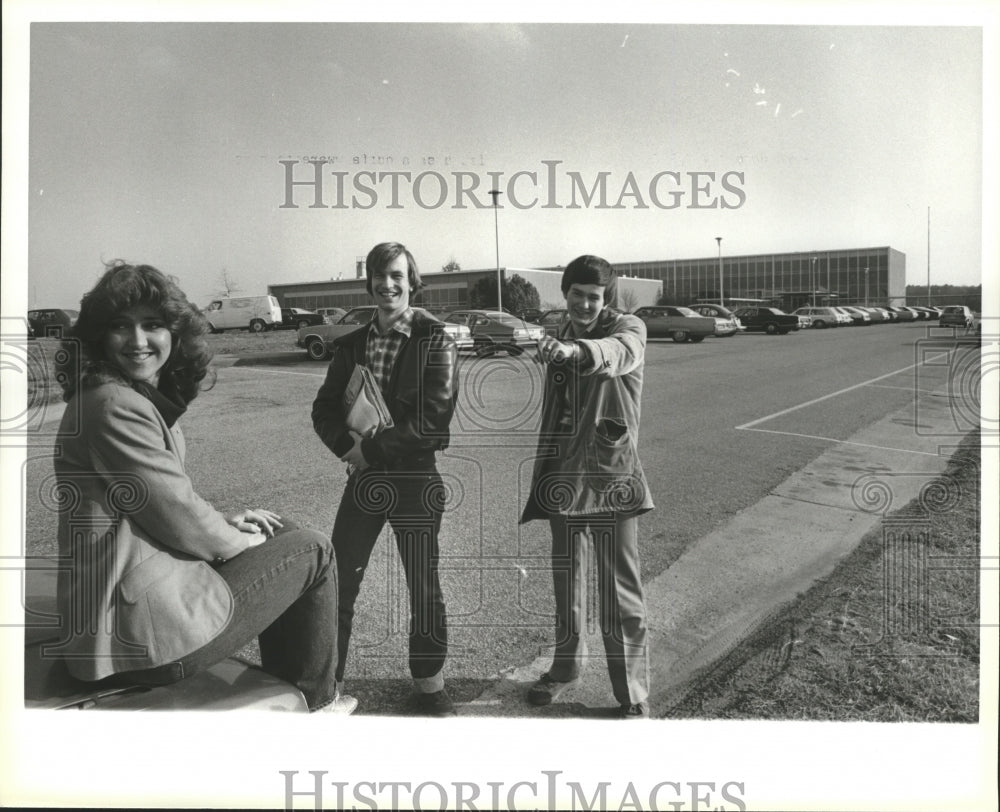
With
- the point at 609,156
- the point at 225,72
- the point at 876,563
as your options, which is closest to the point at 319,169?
the point at 225,72

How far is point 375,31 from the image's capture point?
9.27 feet

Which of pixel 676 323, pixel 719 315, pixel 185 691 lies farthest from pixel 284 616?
pixel 719 315

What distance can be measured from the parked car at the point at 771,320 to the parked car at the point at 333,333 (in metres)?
1.67

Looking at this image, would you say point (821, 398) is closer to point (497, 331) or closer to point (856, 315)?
point (856, 315)

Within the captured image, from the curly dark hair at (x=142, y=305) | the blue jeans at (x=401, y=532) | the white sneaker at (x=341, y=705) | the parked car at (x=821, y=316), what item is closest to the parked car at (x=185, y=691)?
the white sneaker at (x=341, y=705)

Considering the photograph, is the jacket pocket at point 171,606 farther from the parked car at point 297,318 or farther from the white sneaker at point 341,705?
the parked car at point 297,318

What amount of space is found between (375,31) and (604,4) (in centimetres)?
81

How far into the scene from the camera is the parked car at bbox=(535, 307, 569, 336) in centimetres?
265

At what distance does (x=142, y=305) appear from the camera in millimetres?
2188

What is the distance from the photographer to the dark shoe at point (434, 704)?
2.74m

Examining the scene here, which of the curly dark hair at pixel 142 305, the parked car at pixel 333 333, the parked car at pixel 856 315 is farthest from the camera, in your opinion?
the parked car at pixel 856 315

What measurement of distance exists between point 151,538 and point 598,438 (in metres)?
1.33

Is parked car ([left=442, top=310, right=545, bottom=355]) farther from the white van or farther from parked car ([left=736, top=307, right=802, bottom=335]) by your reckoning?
parked car ([left=736, top=307, right=802, bottom=335])

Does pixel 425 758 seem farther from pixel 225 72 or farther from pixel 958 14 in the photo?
pixel 958 14
